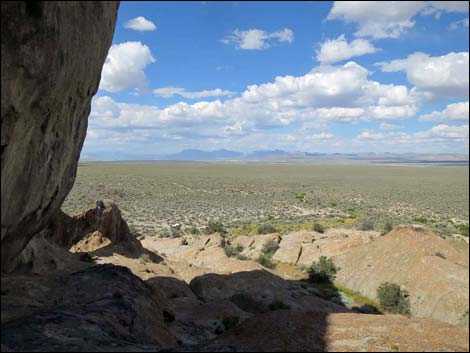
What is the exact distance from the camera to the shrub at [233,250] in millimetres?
34653

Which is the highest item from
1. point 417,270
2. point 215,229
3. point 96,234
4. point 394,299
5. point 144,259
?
point 96,234

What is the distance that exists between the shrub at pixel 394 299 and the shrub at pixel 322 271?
5401mm

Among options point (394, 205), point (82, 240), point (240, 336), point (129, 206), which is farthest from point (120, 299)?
point (394, 205)

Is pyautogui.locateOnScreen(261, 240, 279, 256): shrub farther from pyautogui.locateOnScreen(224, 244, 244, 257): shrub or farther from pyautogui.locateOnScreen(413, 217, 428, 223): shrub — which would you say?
pyautogui.locateOnScreen(413, 217, 428, 223): shrub

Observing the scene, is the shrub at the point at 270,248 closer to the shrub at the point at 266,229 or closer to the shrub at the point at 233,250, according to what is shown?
the shrub at the point at 233,250

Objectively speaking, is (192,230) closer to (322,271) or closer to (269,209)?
(322,271)

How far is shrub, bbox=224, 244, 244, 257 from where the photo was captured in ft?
114

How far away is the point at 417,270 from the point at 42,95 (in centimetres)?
2446

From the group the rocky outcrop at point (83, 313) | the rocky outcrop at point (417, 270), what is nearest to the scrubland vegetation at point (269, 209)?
the rocky outcrop at point (417, 270)

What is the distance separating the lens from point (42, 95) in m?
10.0

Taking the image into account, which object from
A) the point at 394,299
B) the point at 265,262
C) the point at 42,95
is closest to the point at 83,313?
the point at 42,95

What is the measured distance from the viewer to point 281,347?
9648 millimetres

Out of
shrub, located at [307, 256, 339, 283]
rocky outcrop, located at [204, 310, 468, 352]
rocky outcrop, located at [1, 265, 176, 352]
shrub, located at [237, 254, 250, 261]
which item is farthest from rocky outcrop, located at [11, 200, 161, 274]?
rocky outcrop, located at [204, 310, 468, 352]

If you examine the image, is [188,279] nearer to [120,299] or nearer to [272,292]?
[272,292]
